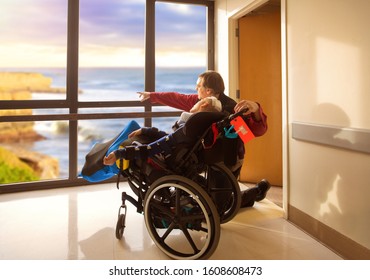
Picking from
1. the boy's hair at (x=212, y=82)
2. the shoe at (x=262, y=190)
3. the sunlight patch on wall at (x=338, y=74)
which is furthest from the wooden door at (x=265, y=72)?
the sunlight patch on wall at (x=338, y=74)

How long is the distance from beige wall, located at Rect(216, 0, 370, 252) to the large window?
4.70ft

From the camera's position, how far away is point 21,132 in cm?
374

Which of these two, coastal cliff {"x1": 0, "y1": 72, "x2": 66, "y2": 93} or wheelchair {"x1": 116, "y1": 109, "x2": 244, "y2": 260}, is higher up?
coastal cliff {"x1": 0, "y1": 72, "x2": 66, "y2": 93}

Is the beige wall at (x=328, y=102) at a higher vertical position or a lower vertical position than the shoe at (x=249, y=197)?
higher

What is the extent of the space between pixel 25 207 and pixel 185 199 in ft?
5.96

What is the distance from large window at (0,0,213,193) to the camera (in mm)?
3135

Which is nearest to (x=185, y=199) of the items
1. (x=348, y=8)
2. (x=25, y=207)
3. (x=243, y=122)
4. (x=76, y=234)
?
(x=243, y=122)

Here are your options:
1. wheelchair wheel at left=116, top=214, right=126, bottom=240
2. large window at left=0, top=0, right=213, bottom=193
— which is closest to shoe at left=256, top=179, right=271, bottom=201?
wheelchair wheel at left=116, top=214, right=126, bottom=240

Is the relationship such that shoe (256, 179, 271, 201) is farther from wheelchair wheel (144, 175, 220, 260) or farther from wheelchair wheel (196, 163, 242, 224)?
wheelchair wheel (144, 175, 220, 260)

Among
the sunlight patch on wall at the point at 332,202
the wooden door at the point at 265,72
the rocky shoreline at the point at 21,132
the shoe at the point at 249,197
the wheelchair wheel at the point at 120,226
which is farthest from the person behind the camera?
the wooden door at the point at 265,72

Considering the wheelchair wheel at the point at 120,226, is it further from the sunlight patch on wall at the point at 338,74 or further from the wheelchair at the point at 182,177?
the sunlight patch on wall at the point at 338,74

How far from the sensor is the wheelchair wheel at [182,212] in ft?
5.06

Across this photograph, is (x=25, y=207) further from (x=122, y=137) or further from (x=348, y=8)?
(x=348, y=8)

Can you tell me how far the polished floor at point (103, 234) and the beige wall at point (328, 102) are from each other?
0.26m
